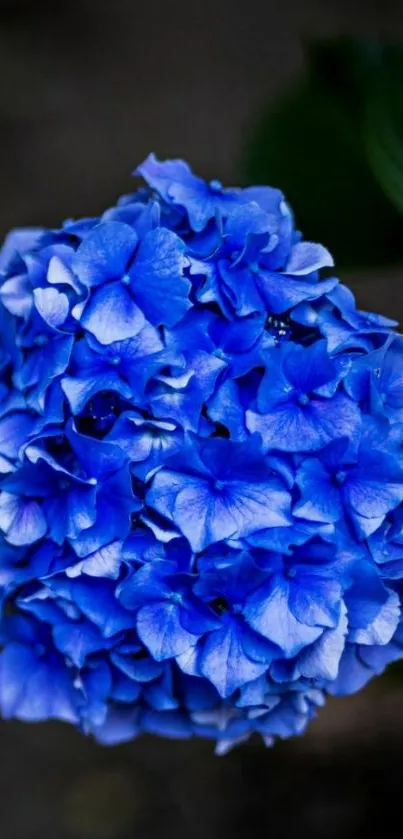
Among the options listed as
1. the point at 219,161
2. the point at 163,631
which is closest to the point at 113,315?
the point at 163,631

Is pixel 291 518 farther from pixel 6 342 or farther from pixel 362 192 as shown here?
pixel 362 192

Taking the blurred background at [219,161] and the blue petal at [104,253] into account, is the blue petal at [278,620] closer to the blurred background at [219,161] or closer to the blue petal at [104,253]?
the blue petal at [104,253]

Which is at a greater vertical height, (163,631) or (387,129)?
(387,129)

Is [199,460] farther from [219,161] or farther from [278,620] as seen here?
[219,161]

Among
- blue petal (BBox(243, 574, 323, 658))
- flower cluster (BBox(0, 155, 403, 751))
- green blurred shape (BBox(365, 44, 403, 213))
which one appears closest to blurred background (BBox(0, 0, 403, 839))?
green blurred shape (BBox(365, 44, 403, 213))

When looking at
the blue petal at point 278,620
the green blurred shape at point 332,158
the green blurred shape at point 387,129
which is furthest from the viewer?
the green blurred shape at point 332,158

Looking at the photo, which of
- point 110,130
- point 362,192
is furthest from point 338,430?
point 110,130

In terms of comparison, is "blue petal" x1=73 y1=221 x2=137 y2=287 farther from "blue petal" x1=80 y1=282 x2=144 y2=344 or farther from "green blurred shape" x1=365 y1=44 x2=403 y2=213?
"green blurred shape" x1=365 y1=44 x2=403 y2=213

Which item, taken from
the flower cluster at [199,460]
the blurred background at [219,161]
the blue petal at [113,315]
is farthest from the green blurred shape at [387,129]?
the blue petal at [113,315]
